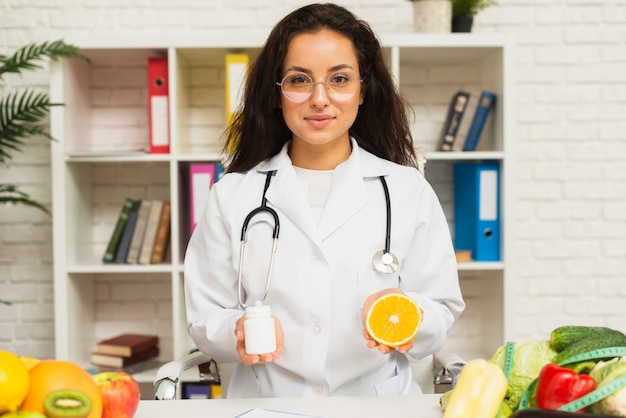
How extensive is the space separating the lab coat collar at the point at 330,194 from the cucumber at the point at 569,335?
68 cm

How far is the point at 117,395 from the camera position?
87cm

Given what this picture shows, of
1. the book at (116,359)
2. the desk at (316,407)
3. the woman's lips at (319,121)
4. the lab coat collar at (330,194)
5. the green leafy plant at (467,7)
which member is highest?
the green leafy plant at (467,7)

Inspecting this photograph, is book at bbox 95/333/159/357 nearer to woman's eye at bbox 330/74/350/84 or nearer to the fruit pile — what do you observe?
woman's eye at bbox 330/74/350/84

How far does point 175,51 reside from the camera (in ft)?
8.07

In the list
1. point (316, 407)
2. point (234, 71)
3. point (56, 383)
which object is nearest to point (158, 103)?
point (234, 71)

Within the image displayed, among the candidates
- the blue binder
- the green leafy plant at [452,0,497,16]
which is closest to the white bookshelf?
the blue binder

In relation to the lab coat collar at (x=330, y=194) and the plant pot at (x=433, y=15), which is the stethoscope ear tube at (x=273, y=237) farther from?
the plant pot at (x=433, y=15)

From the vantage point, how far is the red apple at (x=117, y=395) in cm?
87

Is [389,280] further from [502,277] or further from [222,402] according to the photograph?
[502,277]

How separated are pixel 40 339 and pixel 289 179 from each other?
70.9 inches

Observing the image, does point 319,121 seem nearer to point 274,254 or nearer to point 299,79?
point 299,79

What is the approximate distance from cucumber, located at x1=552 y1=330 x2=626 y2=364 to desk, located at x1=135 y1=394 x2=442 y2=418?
0.83 feet

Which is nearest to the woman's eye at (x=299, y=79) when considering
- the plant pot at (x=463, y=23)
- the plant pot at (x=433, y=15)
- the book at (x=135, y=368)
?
the plant pot at (x=433, y=15)

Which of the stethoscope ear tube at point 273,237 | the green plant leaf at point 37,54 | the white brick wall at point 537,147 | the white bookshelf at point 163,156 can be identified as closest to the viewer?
the stethoscope ear tube at point 273,237
